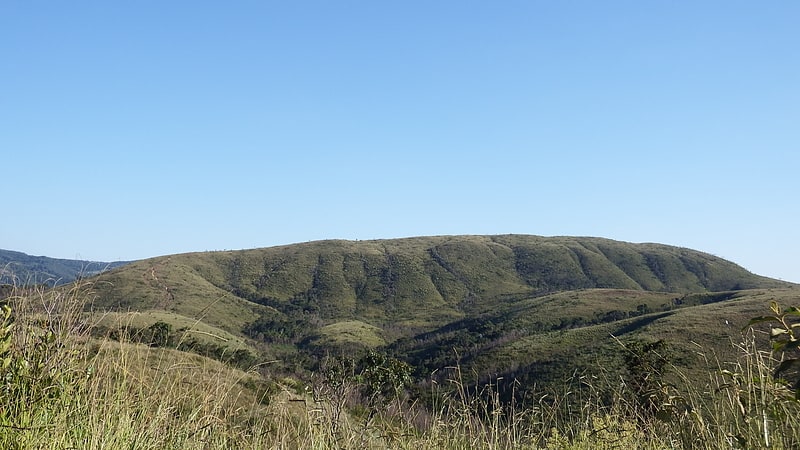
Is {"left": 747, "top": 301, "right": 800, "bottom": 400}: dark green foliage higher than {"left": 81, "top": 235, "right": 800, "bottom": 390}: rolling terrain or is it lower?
higher

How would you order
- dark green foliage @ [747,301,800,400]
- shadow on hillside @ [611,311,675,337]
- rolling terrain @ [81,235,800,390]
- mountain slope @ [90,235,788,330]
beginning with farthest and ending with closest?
mountain slope @ [90,235,788,330] → shadow on hillside @ [611,311,675,337] → rolling terrain @ [81,235,800,390] → dark green foliage @ [747,301,800,400]

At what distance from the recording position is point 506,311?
135 meters

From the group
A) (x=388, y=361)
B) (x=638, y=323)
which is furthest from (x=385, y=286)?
(x=388, y=361)

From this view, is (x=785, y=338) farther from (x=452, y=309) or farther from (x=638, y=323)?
(x=452, y=309)

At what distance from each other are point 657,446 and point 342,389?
273 centimetres

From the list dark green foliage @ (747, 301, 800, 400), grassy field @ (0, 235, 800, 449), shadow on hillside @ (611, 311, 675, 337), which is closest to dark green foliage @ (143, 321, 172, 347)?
grassy field @ (0, 235, 800, 449)

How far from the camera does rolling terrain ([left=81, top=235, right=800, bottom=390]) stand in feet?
227

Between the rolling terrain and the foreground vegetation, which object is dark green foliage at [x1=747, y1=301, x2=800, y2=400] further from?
the rolling terrain

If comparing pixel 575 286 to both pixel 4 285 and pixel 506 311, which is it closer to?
pixel 506 311

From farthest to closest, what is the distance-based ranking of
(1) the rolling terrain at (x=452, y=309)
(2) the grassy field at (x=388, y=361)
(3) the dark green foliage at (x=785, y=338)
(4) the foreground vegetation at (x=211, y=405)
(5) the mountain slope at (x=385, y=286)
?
(5) the mountain slope at (x=385, y=286), (1) the rolling terrain at (x=452, y=309), (2) the grassy field at (x=388, y=361), (4) the foreground vegetation at (x=211, y=405), (3) the dark green foliage at (x=785, y=338)

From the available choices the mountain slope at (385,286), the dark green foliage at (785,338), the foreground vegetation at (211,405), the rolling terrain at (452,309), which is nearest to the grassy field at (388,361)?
the foreground vegetation at (211,405)

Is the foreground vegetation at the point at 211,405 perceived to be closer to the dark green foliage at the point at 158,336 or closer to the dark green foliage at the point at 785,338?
the dark green foliage at the point at 785,338

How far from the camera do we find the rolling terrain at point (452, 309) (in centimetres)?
6925

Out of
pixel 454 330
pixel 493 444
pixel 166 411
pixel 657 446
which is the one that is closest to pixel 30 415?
pixel 166 411
